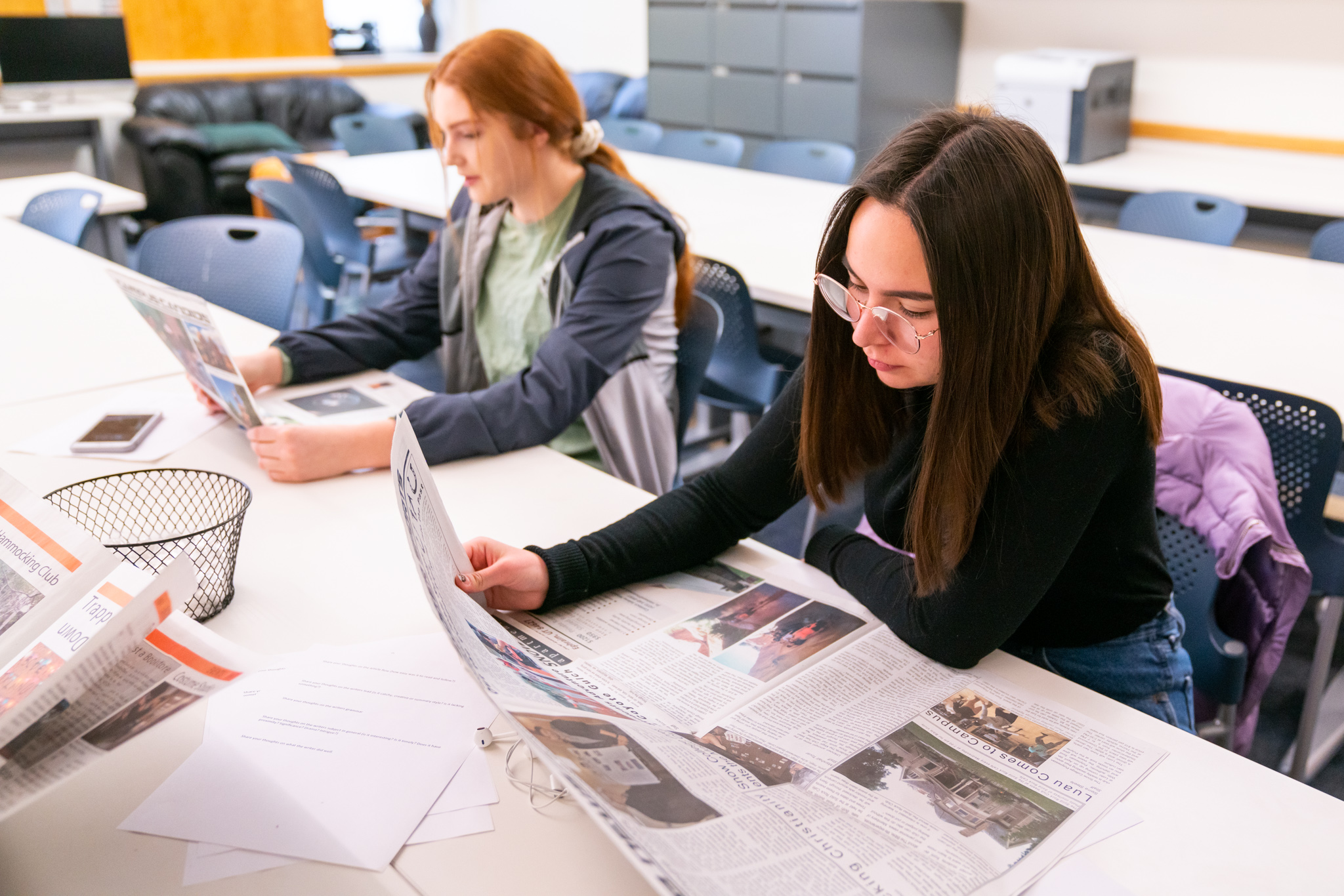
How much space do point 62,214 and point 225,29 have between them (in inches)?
197

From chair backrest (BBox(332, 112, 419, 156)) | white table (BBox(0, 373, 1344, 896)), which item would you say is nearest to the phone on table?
white table (BBox(0, 373, 1344, 896))

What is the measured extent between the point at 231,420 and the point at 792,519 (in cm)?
152

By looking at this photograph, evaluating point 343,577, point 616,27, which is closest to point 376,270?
point 343,577

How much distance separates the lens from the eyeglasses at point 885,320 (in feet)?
3.17

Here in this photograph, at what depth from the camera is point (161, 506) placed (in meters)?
1.25

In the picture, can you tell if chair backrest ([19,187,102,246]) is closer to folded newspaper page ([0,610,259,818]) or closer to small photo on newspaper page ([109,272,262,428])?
small photo on newspaper page ([109,272,262,428])

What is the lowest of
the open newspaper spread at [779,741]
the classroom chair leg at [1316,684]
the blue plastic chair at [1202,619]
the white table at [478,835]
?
the classroom chair leg at [1316,684]

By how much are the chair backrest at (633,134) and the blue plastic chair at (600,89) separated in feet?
6.42

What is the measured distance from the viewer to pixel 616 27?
293 inches

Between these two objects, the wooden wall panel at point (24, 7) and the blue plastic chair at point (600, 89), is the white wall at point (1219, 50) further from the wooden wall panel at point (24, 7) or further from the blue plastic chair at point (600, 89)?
the wooden wall panel at point (24, 7)

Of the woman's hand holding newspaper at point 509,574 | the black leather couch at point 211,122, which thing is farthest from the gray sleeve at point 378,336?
the black leather couch at point 211,122

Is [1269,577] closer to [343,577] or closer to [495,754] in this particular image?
[495,754]

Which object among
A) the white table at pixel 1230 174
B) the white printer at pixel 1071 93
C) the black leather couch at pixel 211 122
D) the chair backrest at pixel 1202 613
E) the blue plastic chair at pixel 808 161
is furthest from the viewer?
the black leather couch at pixel 211 122

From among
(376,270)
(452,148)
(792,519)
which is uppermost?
(452,148)
